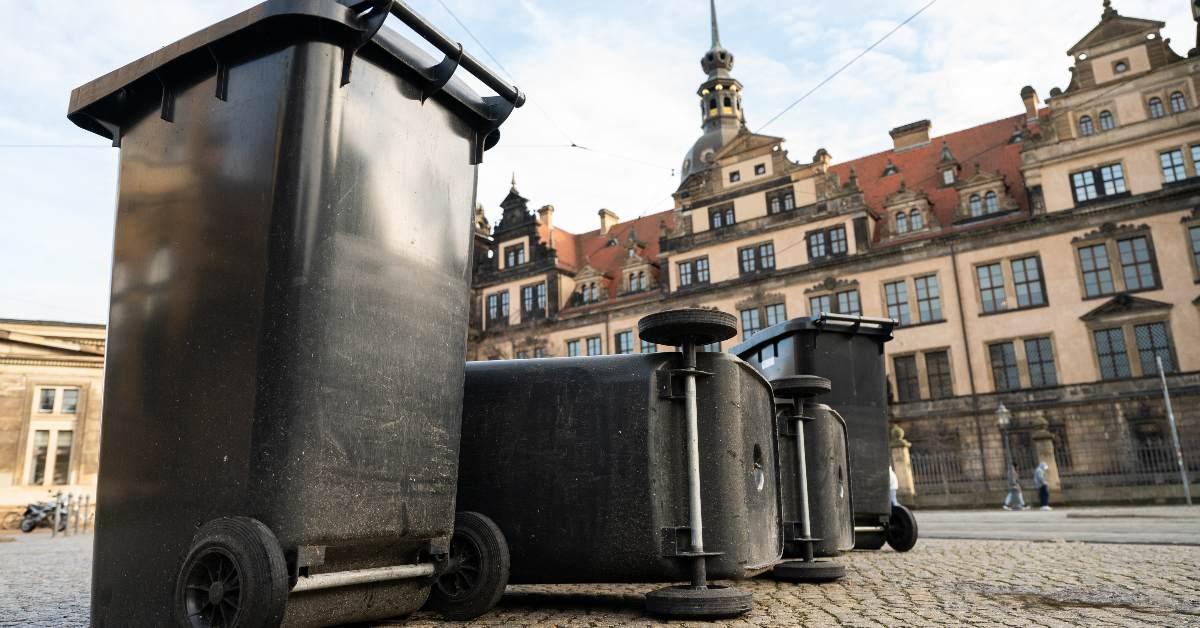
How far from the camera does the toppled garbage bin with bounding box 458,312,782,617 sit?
4.04m

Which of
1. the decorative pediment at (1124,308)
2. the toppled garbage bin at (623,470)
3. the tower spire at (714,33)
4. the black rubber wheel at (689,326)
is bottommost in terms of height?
the toppled garbage bin at (623,470)

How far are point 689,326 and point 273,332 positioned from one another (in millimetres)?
1932

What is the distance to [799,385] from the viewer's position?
5492 mm

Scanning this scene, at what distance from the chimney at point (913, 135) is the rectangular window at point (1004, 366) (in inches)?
468

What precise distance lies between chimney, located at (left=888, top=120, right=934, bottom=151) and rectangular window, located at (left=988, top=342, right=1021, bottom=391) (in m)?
11.9

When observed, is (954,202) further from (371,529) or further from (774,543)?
(371,529)

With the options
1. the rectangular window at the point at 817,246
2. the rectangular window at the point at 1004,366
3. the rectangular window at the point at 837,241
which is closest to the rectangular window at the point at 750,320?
the rectangular window at the point at 817,246

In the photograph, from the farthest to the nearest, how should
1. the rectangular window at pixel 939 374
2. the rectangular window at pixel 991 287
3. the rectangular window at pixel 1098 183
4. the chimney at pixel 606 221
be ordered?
1. the chimney at pixel 606 221
2. the rectangular window at pixel 939 374
3. the rectangular window at pixel 991 287
4. the rectangular window at pixel 1098 183

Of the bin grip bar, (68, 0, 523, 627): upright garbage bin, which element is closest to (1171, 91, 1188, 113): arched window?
(68, 0, 523, 627): upright garbage bin

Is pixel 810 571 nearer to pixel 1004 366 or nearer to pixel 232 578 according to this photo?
pixel 232 578

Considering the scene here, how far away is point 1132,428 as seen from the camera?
85.8ft

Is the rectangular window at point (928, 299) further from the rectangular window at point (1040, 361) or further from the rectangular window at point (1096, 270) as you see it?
the rectangular window at point (1096, 270)

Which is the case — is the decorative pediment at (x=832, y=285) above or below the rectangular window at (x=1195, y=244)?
above

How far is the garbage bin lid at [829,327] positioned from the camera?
7.76m
